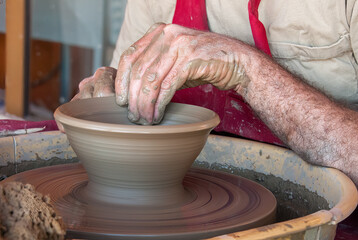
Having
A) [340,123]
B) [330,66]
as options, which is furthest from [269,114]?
[330,66]

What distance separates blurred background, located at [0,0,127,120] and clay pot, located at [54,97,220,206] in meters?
2.84

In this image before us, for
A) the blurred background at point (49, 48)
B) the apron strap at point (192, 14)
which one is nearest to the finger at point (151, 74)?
the apron strap at point (192, 14)

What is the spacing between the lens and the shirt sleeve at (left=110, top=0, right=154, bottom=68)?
202 centimetres

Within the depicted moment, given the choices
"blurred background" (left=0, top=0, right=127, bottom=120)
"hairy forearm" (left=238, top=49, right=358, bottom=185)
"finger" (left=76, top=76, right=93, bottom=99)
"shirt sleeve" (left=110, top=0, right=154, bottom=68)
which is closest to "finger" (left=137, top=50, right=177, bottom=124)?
"hairy forearm" (left=238, top=49, right=358, bottom=185)

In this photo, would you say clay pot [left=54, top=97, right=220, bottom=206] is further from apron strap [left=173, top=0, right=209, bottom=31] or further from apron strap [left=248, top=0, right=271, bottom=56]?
apron strap [left=173, top=0, right=209, bottom=31]

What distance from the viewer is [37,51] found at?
3.99 m

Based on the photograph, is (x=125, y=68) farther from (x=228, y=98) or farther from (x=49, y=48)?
(x=49, y=48)

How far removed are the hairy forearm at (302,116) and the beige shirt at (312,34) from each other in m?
0.19

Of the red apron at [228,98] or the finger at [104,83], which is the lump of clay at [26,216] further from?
the red apron at [228,98]

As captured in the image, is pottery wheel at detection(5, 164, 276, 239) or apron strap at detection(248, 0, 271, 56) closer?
pottery wheel at detection(5, 164, 276, 239)

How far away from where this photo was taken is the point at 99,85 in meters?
1.44

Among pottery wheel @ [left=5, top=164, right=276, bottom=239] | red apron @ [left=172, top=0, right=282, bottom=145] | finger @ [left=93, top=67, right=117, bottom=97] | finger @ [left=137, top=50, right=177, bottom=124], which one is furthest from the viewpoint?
red apron @ [left=172, top=0, right=282, bottom=145]

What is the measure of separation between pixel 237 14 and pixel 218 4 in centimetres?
7

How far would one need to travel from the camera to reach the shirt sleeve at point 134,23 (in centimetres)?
202
